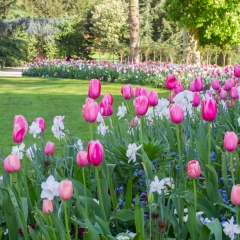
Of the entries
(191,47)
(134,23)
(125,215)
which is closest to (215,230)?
(125,215)

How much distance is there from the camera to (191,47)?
15086mm

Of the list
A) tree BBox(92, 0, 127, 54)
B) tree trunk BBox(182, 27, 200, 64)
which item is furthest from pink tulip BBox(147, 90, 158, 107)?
tree BBox(92, 0, 127, 54)

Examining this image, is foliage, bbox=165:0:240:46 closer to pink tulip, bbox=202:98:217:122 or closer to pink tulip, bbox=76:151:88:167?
pink tulip, bbox=202:98:217:122

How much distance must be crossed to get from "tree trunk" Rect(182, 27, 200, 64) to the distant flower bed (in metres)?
1.07

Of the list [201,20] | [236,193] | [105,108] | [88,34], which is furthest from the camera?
[88,34]

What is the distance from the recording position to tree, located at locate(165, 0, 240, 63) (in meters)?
14.4

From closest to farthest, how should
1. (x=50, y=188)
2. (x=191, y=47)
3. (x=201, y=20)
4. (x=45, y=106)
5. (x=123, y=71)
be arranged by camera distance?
1. (x=50, y=188)
2. (x=45, y=106)
3. (x=201, y=20)
4. (x=191, y=47)
5. (x=123, y=71)

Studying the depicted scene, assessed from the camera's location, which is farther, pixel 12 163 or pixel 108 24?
pixel 108 24

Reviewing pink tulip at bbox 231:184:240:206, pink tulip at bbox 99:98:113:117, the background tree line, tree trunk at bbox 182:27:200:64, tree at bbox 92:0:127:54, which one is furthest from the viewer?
tree at bbox 92:0:127:54

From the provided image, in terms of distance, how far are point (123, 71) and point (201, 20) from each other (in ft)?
10.4

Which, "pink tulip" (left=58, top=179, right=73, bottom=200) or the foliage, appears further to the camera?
the foliage

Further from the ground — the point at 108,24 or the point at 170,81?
the point at 108,24

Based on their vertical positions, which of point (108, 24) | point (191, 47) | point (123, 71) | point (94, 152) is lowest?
point (123, 71)

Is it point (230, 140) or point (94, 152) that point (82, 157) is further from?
point (230, 140)
